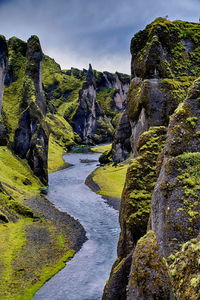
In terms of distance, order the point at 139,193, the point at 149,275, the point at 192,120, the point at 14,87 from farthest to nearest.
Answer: the point at 14,87
the point at 139,193
the point at 192,120
the point at 149,275

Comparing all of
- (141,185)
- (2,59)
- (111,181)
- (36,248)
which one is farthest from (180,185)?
(111,181)

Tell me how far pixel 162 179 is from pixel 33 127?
3454 inches

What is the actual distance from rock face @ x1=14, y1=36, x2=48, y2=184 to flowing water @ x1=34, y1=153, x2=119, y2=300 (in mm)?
12623

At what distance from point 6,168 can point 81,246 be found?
47.5 meters

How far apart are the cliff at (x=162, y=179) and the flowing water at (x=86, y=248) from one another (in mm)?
12214

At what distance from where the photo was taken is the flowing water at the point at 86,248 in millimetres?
32938

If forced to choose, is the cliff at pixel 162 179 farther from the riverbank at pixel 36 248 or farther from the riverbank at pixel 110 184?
the riverbank at pixel 110 184

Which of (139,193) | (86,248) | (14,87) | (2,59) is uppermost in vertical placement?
(2,59)

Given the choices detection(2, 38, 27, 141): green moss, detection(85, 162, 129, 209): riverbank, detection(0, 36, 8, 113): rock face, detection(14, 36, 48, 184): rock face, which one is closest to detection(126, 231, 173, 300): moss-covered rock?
detection(85, 162, 129, 209): riverbank

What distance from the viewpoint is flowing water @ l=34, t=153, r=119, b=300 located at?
32938 millimetres

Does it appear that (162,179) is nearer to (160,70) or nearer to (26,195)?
(160,70)

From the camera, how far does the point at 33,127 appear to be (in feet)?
334

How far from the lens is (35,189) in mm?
82938

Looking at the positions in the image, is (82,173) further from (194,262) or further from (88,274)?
(194,262)
